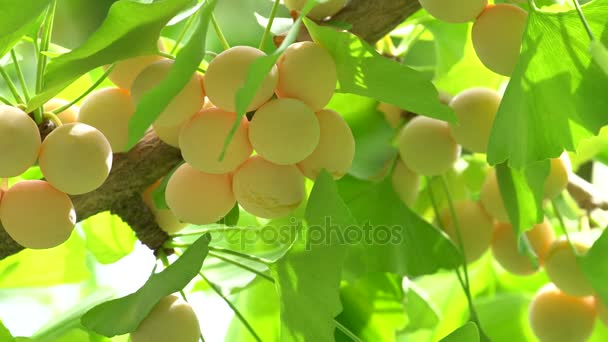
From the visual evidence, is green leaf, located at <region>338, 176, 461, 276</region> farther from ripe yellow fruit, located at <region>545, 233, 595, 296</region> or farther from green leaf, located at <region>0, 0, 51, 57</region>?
green leaf, located at <region>0, 0, 51, 57</region>

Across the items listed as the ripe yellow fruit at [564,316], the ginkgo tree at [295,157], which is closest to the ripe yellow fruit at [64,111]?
the ginkgo tree at [295,157]

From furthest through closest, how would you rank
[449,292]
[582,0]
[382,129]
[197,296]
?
1. [449,292]
2. [197,296]
3. [382,129]
4. [582,0]

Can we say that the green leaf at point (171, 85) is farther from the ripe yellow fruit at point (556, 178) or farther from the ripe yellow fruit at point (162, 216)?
the ripe yellow fruit at point (556, 178)

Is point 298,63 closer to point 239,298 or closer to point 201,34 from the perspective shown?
point 201,34

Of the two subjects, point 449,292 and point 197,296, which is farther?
point 449,292

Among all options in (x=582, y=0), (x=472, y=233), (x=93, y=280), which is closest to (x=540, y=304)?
(x=472, y=233)

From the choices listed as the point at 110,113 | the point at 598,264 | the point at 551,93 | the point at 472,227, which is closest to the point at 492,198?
the point at 472,227

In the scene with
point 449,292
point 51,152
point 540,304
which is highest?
point 51,152

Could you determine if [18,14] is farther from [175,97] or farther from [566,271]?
[566,271]
